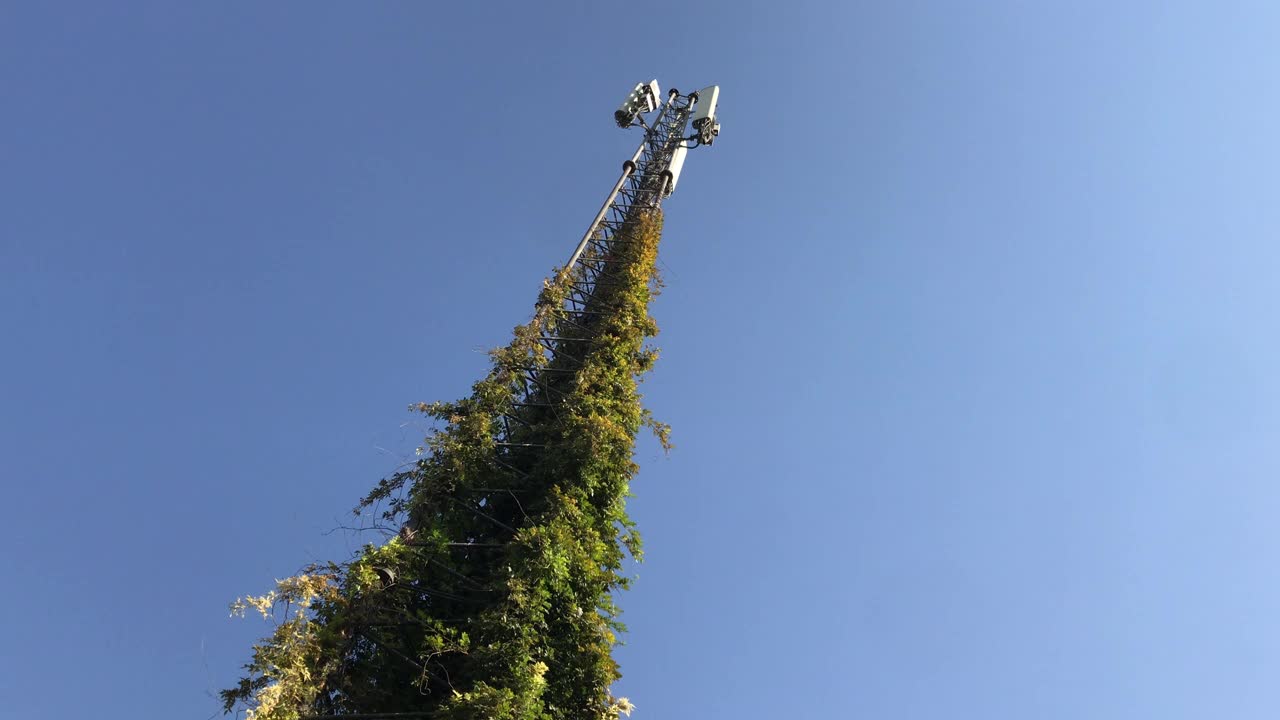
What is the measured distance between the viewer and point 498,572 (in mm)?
7750

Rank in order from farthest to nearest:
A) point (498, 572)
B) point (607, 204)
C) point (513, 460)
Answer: point (607, 204) < point (513, 460) < point (498, 572)

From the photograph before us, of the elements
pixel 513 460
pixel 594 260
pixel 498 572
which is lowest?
pixel 498 572

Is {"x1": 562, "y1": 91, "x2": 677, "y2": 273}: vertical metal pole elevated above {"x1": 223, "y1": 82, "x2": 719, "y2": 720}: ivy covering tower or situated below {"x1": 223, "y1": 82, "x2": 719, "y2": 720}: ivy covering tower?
above

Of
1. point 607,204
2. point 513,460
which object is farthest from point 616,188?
point 513,460

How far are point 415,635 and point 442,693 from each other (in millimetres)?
657

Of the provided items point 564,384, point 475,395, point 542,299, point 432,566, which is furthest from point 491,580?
point 542,299

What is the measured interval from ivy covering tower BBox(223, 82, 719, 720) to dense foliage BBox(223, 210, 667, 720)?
0.06 feet

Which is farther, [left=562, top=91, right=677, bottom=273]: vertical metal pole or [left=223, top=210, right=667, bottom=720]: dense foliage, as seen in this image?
[left=562, top=91, right=677, bottom=273]: vertical metal pole

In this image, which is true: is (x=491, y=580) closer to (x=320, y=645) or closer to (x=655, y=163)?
(x=320, y=645)

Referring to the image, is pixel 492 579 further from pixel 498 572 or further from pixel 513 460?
pixel 513 460

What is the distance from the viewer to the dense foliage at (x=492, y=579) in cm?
637

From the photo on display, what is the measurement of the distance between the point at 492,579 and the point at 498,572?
0.29 meters

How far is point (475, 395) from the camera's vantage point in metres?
9.83

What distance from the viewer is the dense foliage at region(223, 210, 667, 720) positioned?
6.37m
